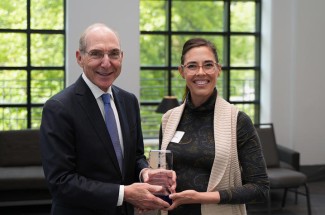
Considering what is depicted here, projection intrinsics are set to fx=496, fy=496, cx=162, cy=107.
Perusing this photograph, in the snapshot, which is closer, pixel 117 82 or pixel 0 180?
pixel 0 180

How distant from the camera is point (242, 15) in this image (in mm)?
7699

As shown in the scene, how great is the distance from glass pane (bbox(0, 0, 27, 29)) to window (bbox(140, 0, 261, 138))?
5.61 feet

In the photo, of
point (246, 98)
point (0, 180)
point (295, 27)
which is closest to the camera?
point (0, 180)

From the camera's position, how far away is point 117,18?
21.9 ft

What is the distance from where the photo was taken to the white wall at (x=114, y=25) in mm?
6555

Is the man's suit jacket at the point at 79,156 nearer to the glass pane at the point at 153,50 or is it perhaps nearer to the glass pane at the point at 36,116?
the glass pane at the point at 36,116

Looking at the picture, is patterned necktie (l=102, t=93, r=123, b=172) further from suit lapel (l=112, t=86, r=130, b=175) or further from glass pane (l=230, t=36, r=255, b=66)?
glass pane (l=230, t=36, r=255, b=66)

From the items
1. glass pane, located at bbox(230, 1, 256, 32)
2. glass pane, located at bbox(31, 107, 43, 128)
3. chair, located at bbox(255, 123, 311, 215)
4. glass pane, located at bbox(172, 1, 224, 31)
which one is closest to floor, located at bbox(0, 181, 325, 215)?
chair, located at bbox(255, 123, 311, 215)

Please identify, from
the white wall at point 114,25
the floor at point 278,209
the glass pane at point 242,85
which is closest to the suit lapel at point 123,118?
the floor at point 278,209

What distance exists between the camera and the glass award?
221cm

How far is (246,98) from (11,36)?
12.0 ft

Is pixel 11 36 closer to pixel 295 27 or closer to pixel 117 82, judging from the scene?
pixel 117 82

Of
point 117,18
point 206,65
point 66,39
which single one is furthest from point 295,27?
point 206,65

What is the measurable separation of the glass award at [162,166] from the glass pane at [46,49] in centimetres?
504
